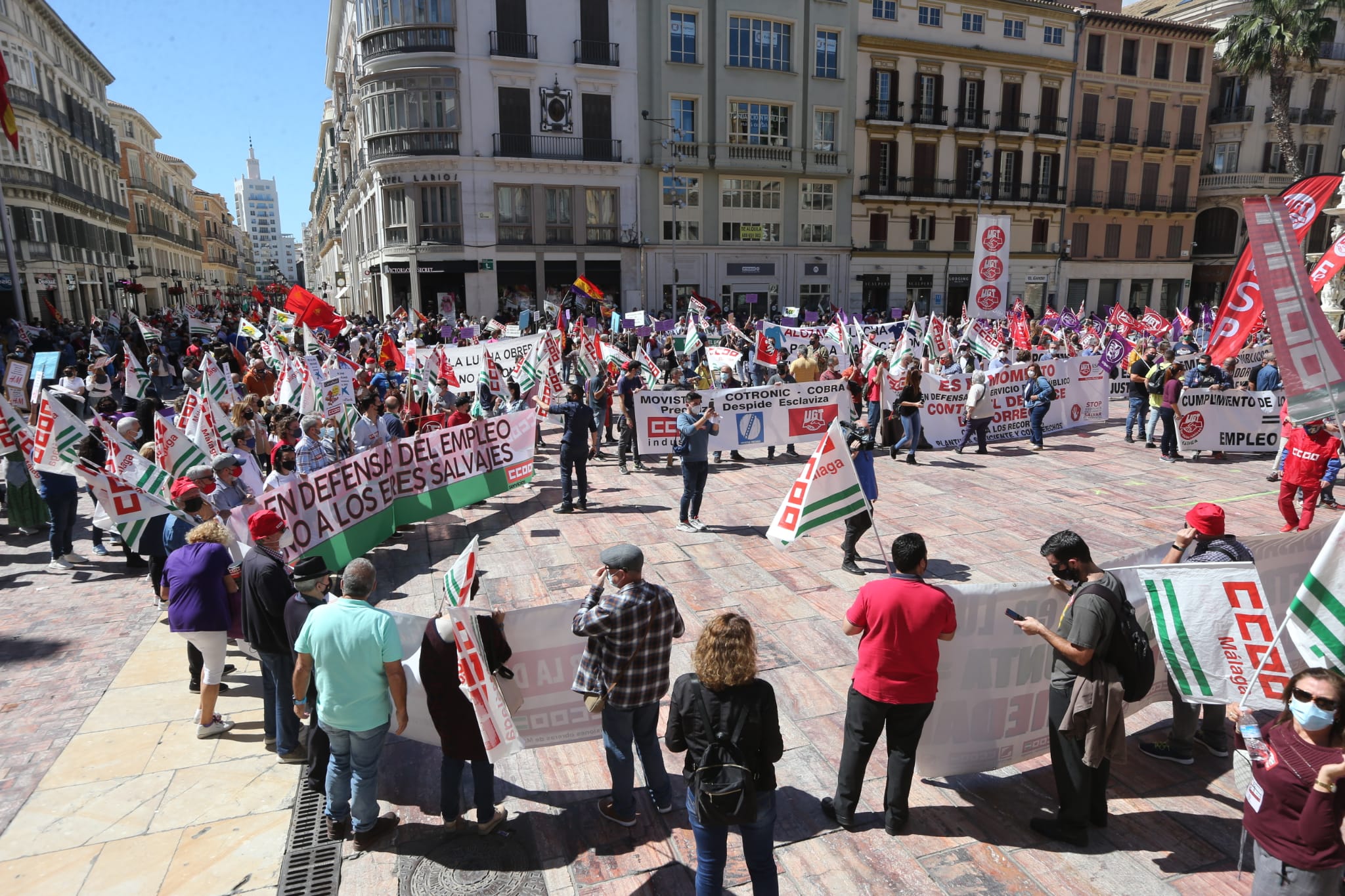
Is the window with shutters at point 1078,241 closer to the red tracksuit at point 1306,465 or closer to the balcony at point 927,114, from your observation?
the balcony at point 927,114

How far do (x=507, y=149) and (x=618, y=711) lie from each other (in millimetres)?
34646

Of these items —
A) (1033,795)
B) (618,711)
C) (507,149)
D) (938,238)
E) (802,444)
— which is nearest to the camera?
(618,711)

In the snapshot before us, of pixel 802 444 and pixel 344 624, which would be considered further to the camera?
pixel 802 444

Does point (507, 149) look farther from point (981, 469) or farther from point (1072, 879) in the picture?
point (1072, 879)

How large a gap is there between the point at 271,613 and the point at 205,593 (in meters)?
0.88

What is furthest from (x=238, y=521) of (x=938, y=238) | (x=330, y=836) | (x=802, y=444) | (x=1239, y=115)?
(x=1239, y=115)

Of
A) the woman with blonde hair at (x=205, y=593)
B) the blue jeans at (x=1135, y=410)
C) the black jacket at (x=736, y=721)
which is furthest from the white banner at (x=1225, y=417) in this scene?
the woman with blonde hair at (x=205, y=593)

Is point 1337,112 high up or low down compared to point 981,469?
up

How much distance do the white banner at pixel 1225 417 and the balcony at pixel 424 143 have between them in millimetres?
30010

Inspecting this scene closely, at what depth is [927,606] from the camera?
409 cm

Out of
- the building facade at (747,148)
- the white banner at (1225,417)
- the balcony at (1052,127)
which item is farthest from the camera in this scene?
the balcony at (1052,127)

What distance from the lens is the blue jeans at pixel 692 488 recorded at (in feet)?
31.8

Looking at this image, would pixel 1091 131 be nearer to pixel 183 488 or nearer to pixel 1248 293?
pixel 1248 293

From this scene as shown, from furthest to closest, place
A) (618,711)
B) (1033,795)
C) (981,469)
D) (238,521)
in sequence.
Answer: (981,469) < (238,521) < (1033,795) < (618,711)
